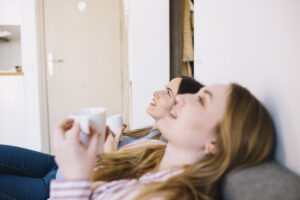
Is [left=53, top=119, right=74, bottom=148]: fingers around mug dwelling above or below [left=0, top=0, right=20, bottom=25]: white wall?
below

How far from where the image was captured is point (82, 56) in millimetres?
2652

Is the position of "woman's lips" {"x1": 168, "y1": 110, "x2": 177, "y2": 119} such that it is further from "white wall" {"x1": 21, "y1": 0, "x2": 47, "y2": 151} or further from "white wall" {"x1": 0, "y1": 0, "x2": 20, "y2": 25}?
"white wall" {"x1": 0, "y1": 0, "x2": 20, "y2": 25}

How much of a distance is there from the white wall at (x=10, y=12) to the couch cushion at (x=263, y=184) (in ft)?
9.20

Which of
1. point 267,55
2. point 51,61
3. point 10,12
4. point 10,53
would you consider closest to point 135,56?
point 51,61

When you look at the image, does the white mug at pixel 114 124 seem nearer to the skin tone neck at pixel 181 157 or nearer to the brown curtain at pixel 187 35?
the skin tone neck at pixel 181 157

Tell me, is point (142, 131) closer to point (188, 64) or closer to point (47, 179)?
point (47, 179)

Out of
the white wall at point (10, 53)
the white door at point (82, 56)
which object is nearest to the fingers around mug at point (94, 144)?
the white door at point (82, 56)

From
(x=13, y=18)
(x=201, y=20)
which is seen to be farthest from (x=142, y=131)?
(x=13, y=18)

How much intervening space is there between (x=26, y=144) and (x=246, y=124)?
2601 mm

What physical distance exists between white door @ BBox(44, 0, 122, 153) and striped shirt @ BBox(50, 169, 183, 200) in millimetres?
2103

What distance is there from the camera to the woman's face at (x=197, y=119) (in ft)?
2.16

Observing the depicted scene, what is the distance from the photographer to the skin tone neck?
0.70 meters

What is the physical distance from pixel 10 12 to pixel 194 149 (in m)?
2.73

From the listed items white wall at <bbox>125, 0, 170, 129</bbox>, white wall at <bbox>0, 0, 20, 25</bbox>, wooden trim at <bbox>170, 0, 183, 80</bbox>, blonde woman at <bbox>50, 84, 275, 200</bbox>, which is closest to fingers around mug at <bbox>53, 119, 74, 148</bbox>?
blonde woman at <bbox>50, 84, 275, 200</bbox>
